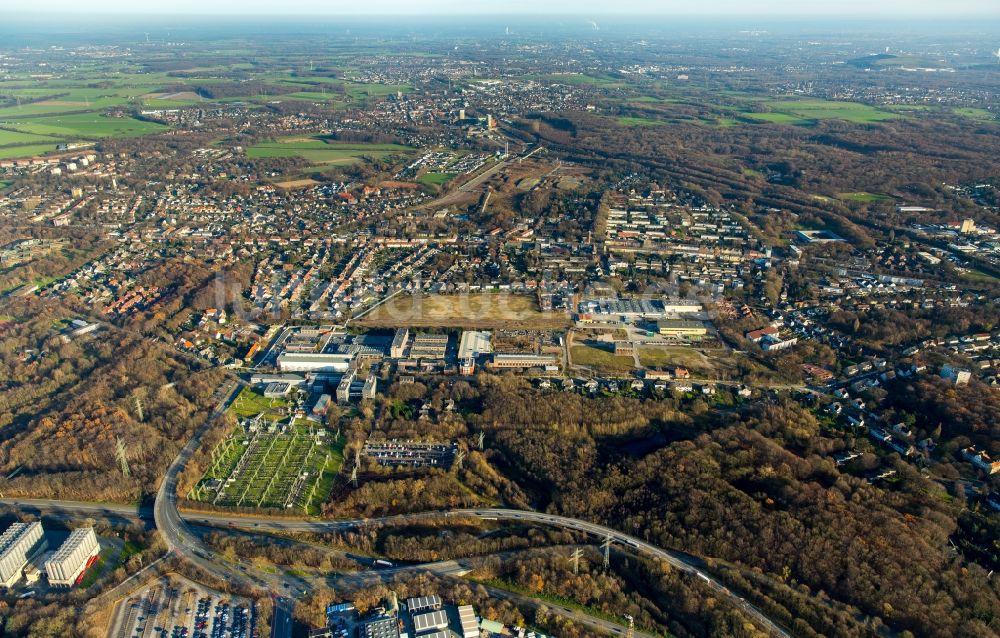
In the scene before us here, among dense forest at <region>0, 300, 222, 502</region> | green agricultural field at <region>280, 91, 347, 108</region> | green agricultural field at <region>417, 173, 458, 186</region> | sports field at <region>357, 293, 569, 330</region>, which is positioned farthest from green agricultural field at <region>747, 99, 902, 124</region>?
dense forest at <region>0, 300, 222, 502</region>

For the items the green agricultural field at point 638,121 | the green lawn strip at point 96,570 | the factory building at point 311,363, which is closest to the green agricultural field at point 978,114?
the green agricultural field at point 638,121

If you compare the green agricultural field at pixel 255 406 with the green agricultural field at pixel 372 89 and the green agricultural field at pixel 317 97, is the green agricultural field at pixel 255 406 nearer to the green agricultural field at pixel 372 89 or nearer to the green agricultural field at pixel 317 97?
the green agricultural field at pixel 317 97

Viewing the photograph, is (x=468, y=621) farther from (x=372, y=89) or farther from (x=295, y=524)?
(x=372, y=89)

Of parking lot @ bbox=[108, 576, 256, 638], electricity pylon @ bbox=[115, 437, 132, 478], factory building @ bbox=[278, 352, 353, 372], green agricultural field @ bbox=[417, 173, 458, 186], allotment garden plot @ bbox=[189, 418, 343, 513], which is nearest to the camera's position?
parking lot @ bbox=[108, 576, 256, 638]

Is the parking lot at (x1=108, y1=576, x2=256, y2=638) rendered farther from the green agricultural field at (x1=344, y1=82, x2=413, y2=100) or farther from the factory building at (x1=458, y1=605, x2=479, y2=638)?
the green agricultural field at (x1=344, y1=82, x2=413, y2=100)

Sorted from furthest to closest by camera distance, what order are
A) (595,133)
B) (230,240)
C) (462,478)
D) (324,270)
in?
(595,133), (230,240), (324,270), (462,478)

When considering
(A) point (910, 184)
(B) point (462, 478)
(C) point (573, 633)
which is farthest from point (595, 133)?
(C) point (573, 633)

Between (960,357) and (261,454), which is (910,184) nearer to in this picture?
(960,357)

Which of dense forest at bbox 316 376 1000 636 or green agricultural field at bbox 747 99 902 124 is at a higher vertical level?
green agricultural field at bbox 747 99 902 124
